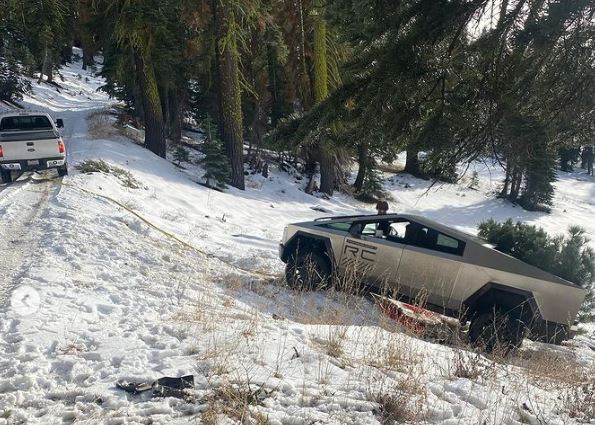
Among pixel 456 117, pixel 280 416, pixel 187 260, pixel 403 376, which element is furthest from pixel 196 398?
pixel 187 260

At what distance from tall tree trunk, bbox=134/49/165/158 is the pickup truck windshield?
5.98 m

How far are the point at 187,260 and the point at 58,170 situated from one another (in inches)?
297

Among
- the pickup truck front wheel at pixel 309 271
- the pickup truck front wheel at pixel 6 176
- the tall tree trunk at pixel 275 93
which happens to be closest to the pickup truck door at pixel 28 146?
the pickup truck front wheel at pixel 6 176

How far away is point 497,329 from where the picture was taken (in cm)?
657

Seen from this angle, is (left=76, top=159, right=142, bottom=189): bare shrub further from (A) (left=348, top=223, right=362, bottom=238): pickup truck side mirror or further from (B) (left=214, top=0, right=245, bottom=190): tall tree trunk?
(A) (left=348, top=223, right=362, bottom=238): pickup truck side mirror

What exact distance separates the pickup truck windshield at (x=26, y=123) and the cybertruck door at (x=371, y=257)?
11.5m

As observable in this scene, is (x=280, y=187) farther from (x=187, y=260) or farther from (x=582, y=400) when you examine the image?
(x=582, y=400)

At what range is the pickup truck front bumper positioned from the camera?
46.3ft

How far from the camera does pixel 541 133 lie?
517cm

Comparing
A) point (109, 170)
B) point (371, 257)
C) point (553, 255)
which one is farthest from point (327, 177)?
point (371, 257)

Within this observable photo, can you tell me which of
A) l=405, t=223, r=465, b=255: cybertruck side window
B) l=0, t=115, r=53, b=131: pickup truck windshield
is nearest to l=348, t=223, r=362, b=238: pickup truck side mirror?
l=405, t=223, r=465, b=255: cybertruck side window

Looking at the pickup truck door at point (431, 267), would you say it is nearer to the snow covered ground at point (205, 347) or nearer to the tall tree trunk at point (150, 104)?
the snow covered ground at point (205, 347)

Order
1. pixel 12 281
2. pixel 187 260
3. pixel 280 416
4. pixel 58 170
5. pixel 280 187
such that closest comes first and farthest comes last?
1. pixel 280 416
2. pixel 12 281
3. pixel 187 260
4. pixel 58 170
5. pixel 280 187

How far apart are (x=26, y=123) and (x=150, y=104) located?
6.46 m
